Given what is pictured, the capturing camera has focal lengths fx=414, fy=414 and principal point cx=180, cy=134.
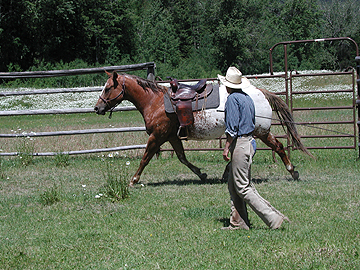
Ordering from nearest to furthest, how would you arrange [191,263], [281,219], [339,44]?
[191,263]
[281,219]
[339,44]

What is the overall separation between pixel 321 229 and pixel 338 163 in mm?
4984

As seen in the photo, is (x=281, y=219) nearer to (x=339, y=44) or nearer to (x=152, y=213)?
(x=152, y=213)

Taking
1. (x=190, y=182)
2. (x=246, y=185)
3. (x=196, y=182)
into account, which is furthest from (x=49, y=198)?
(x=246, y=185)

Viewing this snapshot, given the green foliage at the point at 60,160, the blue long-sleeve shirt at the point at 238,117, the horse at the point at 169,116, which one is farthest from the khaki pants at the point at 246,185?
the green foliage at the point at 60,160

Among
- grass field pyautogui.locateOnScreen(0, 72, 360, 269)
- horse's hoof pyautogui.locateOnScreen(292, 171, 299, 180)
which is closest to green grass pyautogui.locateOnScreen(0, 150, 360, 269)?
grass field pyautogui.locateOnScreen(0, 72, 360, 269)

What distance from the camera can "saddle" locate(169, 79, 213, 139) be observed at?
8023 millimetres

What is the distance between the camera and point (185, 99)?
8.09 metres

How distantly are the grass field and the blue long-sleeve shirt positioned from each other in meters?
1.27

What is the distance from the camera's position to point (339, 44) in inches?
2325

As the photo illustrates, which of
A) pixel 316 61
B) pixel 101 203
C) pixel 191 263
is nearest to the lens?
pixel 191 263

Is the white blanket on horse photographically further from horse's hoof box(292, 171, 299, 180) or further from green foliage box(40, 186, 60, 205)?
green foliage box(40, 186, 60, 205)

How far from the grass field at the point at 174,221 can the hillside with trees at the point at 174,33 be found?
28484 mm

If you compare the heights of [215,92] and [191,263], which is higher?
[215,92]

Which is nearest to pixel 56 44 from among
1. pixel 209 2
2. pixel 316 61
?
pixel 209 2
